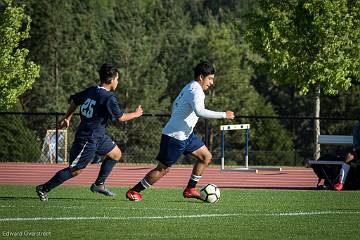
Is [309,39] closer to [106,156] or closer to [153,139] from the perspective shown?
[153,139]

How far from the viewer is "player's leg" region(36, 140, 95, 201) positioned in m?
14.2

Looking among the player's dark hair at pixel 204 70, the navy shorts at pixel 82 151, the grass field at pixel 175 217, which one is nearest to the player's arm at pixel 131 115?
the navy shorts at pixel 82 151

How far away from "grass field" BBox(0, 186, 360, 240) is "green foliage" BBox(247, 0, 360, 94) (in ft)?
71.7

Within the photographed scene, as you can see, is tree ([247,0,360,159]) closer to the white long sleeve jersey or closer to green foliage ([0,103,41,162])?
green foliage ([0,103,41,162])

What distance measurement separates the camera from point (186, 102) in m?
14.3

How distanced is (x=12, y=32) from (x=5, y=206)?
29.8 m

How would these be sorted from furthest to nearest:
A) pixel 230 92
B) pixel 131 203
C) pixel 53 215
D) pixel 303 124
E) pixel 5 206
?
pixel 230 92 → pixel 303 124 → pixel 131 203 → pixel 5 206 → pixel 53 215

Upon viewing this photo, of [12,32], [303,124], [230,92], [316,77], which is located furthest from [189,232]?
[230,92]

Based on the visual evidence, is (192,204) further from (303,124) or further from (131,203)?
(303,124)

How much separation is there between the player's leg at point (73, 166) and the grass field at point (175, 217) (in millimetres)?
204

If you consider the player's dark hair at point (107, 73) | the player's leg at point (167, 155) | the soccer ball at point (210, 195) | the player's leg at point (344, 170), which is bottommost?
the player's leg at point (344, 170)

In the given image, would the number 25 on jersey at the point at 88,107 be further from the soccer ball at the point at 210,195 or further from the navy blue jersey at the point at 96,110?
the soccer ball at the point at 210,195

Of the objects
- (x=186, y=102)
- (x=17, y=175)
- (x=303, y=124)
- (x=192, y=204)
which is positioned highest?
(x=186, y=102)

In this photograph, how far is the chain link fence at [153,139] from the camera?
40812 millimetres
